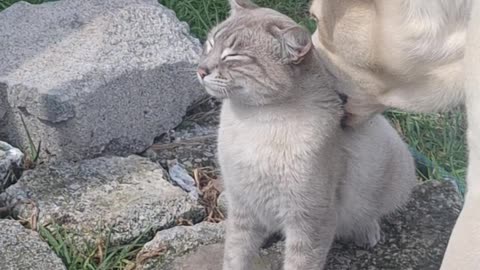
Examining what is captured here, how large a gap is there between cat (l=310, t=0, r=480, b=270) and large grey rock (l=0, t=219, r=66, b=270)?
0.91 meters

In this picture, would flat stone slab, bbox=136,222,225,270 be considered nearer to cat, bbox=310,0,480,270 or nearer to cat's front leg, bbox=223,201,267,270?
cat's front leg, bbox=223,201,267,270

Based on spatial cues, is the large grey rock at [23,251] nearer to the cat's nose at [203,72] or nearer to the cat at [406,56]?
the cat's nose at [203,72]

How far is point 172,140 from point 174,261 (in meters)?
0.74

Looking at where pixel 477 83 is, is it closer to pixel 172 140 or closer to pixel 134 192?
pixel 134 192

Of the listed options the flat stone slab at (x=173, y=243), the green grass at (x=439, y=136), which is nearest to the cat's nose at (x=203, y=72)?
the flat stone slab at (x=173, y=243)

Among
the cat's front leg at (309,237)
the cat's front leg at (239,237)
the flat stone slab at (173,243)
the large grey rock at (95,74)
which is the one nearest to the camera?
the cat's front leg at (309,237)

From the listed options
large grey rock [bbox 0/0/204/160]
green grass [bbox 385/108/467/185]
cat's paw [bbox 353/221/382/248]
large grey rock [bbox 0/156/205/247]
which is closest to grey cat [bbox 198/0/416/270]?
cat's paw [bbox 353/221/382/248]

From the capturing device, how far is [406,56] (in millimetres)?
2561

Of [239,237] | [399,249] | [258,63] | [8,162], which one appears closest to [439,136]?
[399,249]

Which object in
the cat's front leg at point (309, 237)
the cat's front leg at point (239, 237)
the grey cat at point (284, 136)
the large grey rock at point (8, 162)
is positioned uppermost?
the grey cat at point (284, 136)

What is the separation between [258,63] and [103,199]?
2.59ft

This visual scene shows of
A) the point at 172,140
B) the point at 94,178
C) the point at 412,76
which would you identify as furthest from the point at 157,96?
the point at 412,76

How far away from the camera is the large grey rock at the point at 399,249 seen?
300cm

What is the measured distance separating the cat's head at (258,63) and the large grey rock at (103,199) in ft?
2.01
